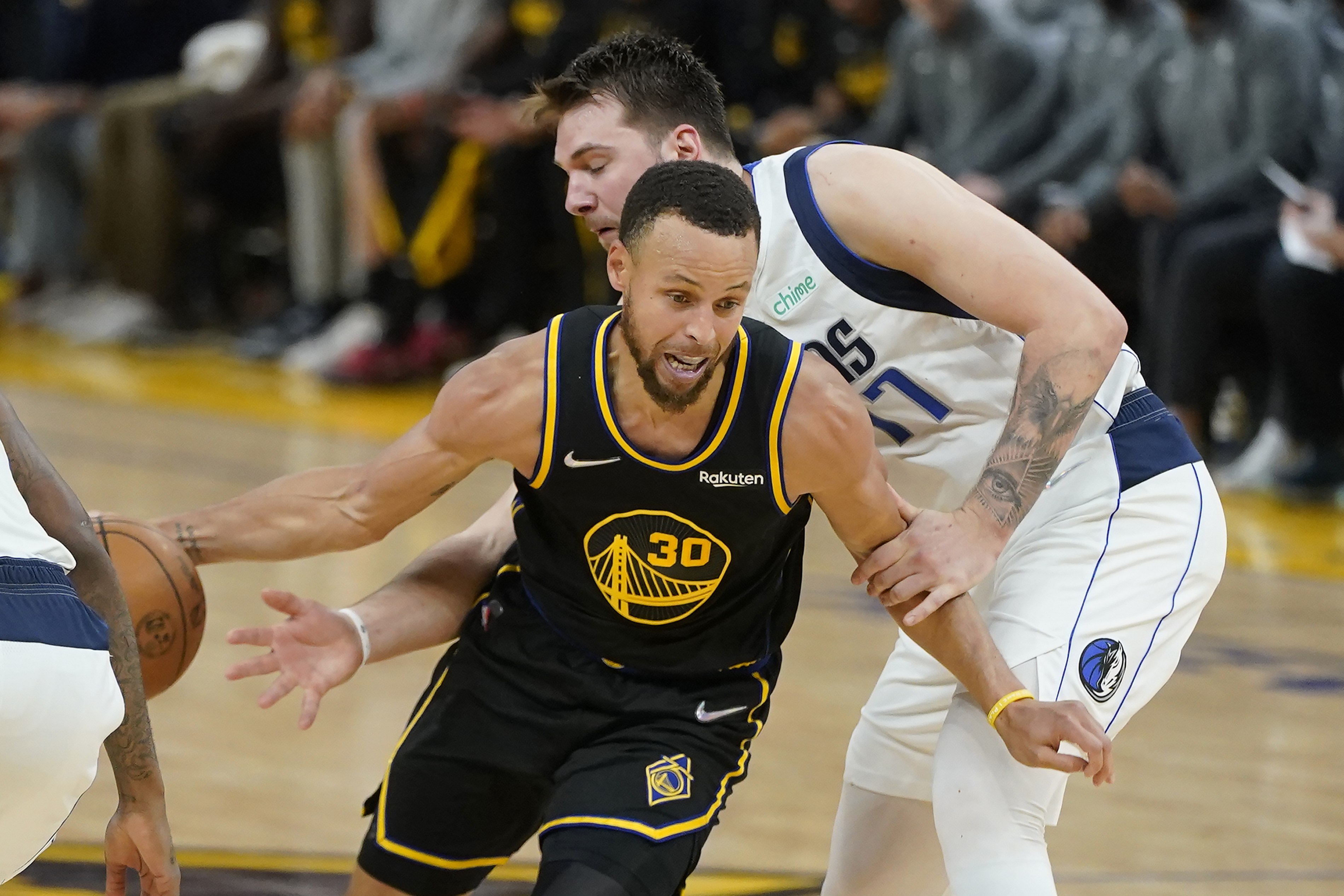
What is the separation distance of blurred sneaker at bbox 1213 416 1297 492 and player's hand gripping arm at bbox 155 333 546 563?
5.81m

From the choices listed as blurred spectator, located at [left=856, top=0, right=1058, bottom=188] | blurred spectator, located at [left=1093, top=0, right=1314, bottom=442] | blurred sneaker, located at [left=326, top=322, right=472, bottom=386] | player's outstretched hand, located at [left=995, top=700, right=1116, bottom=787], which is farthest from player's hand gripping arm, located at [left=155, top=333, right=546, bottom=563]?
blurred sneaker, located at [left=326, top=322, right=472, bottom=386]

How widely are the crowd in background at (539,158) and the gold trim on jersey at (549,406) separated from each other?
2.92 feet

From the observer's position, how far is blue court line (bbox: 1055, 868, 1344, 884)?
3877 mm

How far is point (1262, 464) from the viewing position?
26.4 ft

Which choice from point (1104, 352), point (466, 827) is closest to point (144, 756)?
point (466, 827)

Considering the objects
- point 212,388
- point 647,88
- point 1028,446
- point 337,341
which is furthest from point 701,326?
point 337,341

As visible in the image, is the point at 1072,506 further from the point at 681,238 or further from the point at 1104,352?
the point at 681,238

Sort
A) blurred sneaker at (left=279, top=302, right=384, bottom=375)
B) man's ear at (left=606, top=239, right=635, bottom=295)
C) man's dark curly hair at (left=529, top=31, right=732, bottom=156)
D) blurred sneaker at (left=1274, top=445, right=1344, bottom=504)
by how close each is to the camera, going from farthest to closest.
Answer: blurred sneaker at (left=279, top=302, right=384, bottom=375), blurred sneaker at (left=1274, top=445, right=1344, bottom=504), man's dark curly hair at (left=529, top=31, right=732, bottom=156), man's ear at (left=606, top=239, right=635, bottom=295)

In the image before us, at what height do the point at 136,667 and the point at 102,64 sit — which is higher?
the point at 136,667

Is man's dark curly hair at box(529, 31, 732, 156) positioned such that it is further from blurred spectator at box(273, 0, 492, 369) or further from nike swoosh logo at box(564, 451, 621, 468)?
Answer: blurred spectator at box(273, 0, 492, 369)

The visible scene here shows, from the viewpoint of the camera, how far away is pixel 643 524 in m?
2.78

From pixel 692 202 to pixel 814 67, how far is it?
281 inches

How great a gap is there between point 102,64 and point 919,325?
12006 mm

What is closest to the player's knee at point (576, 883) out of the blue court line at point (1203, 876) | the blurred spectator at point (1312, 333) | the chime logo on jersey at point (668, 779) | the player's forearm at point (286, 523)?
the chime logo on jersey at point (668, 779)
